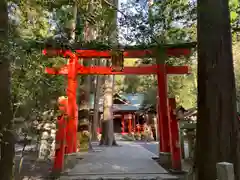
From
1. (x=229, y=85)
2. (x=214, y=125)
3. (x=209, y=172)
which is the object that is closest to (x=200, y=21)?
(x=229, y=85)

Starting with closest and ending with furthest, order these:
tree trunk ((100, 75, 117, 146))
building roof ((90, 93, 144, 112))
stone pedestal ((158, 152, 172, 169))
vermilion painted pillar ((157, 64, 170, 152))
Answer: stone pedestal ((158, 152, 172, 169)) < vermilion painted pillar ((157, 64, 170, 152)) < tree trunk ((100, 75, 117, 146)) < building roof ((90, 93, 144, 112))

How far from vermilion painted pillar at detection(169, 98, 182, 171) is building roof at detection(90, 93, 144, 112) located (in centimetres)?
1910

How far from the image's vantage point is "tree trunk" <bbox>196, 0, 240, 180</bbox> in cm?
460

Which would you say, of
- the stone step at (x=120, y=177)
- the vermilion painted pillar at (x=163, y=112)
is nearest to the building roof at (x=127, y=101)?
the vermilion painted pillar at (x=163, y=112)

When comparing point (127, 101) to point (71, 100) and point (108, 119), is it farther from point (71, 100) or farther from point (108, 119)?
point (71, 100)

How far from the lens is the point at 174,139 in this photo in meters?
8.45

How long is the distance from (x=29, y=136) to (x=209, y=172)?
10.2ft

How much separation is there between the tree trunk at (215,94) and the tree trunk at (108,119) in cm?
1364

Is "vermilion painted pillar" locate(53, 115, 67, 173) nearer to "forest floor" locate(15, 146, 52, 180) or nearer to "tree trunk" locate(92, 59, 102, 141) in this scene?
"forest floor" locate(15, 146, 52, 180)

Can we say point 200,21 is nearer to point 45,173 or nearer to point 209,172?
point 209,172

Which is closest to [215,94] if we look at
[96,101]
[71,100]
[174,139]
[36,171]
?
[174,139]

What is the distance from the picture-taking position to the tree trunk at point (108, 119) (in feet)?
60.6

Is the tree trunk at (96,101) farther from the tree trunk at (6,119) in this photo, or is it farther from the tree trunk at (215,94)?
the tree trunk at (6,119)

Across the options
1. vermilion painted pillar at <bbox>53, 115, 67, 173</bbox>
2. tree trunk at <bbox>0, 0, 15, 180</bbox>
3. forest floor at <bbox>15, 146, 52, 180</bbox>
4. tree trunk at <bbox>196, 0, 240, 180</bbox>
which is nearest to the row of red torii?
vermilion painted pillar at <bbox>53, 115, 67, 173</bbox>
